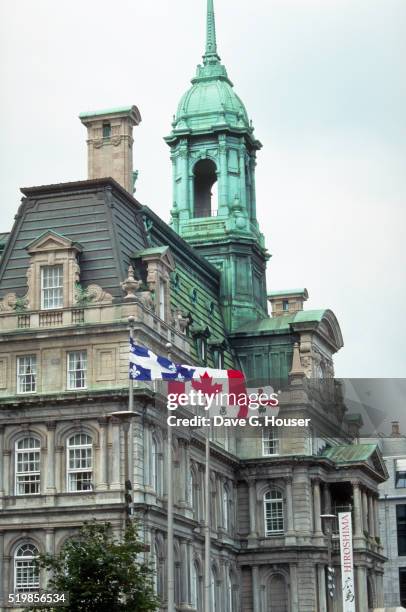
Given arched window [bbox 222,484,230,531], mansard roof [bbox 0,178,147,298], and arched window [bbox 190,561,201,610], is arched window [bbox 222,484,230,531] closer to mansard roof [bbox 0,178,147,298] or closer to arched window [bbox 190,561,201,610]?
arched window [bbox 190,561,201,610]

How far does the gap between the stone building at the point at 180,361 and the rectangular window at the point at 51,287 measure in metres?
0.07

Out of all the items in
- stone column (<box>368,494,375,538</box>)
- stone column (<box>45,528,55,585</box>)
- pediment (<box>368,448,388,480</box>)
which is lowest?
stone column (<box>45,528,55,585</box>)

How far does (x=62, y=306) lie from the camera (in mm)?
79875

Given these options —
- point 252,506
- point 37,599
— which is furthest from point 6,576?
point 252,506

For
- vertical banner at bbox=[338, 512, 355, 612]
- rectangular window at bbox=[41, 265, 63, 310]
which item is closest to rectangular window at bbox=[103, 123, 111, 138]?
rectangular window at bbox=[41, 265, 63, 310]

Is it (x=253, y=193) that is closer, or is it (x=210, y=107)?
(x=210, y=107)

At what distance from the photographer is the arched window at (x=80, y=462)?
77688 millimetres

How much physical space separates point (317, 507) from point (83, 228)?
25.1m

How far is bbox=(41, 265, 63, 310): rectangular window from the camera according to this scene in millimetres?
80188

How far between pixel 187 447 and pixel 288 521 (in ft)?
43.4

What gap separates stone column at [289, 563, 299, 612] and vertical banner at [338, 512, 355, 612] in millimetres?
3872

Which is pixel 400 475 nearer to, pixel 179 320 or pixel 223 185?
pixel 223 185

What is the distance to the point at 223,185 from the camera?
342ft

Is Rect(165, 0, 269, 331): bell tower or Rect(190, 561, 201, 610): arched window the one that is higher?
Rect(165, 0, 269, 331): bell tower
